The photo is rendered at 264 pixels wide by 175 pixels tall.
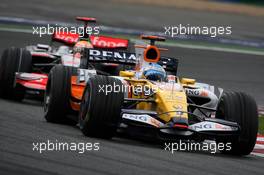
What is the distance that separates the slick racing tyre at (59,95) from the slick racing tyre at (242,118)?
258cm

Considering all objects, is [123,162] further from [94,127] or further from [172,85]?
[172,85]

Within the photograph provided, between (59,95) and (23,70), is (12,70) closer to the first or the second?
(23,70)

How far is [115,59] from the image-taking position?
14938 millimetres

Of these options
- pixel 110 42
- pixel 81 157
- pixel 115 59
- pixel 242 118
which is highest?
pixel 110 42

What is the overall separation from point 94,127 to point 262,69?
45.6 feet

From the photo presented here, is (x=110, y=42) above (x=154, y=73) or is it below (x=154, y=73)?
above

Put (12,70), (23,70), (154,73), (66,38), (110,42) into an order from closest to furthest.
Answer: (154,73) < (12,70) < (23,70) < (110,42) < (66,38)

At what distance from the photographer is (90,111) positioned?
12180mm

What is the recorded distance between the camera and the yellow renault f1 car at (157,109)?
12109 millimetres

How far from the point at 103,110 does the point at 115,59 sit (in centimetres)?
291

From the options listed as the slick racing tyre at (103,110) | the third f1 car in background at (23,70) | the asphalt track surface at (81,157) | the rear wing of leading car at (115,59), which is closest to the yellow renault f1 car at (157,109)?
the slick racing tyre at (103,110)

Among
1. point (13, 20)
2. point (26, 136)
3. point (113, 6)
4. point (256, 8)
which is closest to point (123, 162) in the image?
point (26, 136)

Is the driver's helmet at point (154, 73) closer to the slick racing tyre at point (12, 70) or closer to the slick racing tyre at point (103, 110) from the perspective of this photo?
the slick racing tyre at point (103, 110)

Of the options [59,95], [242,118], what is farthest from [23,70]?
[242,118]
